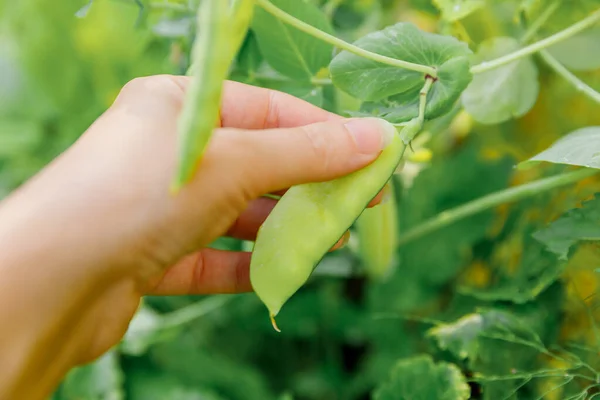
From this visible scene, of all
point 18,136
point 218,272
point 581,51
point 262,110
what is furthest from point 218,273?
point 18,136

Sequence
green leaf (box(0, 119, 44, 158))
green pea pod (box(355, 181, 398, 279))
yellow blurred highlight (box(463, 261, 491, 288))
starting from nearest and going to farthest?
green pea pod (box(355, 181, 398, 279)) → yellow blurred highlight (box(463, 261, 491, 288)) → green leaf (box(0, 119, 44, 158))

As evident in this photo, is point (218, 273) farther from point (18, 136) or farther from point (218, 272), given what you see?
point (18, 136)

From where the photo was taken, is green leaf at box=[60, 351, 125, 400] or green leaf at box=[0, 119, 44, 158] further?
green leaf at box=[0, 119, 44, 158]

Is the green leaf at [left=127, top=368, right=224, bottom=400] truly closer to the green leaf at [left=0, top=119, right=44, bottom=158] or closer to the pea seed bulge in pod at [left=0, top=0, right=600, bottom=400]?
the pea seed bulge in pod at [left=0, top=0, right=600, bottom=400]

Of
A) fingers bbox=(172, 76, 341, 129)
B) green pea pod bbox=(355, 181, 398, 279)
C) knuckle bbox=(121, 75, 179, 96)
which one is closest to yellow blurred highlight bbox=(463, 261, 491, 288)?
green pea pod bbox=(355, 181, 398, 279)

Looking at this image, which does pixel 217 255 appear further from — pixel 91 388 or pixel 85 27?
pixel 85 27
